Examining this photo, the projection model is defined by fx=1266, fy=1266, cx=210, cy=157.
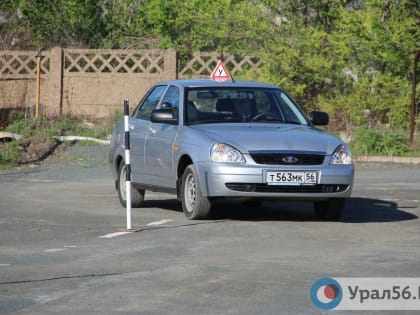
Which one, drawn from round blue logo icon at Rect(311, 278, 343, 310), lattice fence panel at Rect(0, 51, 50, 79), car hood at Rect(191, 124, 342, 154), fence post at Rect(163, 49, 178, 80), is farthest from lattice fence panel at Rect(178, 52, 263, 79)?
round blue logo icon at Rect(311, 278, 343, 310)

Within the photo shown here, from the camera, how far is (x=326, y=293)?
8.20m

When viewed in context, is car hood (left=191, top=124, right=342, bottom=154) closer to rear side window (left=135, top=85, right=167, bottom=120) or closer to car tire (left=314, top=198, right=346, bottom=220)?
car tire (left=314, top=198, right=346, bottom=220)

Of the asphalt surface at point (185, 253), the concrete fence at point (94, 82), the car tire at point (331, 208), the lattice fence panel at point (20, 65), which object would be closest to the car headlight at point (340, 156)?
the car tire at point (331, 208)

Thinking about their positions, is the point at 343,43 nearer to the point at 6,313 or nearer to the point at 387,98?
the point at 387,98

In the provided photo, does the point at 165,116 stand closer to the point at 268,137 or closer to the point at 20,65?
the point at 268,137

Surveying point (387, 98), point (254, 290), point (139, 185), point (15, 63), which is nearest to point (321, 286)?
point (254, 290)

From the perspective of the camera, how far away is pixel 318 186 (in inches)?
531

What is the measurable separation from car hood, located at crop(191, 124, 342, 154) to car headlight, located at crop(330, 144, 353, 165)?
51 millimetres

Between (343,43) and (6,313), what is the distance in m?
24.0

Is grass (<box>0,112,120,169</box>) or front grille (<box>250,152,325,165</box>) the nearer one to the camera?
front grille (<box>250,152,325,165</box>)

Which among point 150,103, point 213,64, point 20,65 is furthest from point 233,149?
point 20,65

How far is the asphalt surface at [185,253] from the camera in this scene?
8039 mm

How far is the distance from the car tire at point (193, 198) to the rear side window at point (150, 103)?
1752 millimetres

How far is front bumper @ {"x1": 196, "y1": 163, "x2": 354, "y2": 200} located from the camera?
521 inches
